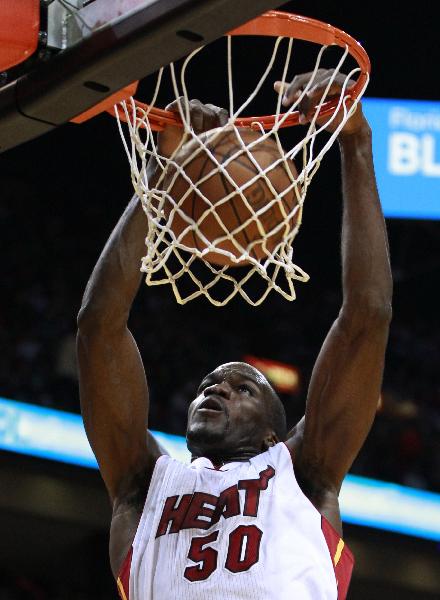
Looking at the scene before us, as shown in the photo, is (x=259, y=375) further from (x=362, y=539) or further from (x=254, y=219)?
(x=362, y=539)

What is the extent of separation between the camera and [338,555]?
309 cm

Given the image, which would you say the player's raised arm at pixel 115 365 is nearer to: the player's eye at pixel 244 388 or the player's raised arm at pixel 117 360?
the player's raised arm at pixel 117 360

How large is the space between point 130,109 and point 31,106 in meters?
0.66

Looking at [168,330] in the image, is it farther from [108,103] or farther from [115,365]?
[108,103]

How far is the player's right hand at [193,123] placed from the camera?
10.4 ft

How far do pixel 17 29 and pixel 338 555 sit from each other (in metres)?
1.66

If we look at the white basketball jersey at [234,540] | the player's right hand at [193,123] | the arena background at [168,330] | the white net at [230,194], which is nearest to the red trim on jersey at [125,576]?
the white basketball jersey at [234,540]

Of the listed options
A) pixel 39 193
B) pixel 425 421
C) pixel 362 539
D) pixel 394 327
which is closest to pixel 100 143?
pixel 39 193

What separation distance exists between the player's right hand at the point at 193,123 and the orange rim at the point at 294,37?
0.02 m

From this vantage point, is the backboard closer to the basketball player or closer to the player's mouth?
the basketball player

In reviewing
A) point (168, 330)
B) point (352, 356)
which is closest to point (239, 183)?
point (352, 356)

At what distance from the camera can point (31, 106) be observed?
2.56 metres

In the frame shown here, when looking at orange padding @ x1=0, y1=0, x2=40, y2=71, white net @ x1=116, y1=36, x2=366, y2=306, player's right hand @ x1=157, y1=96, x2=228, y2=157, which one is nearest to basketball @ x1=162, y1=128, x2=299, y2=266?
white net @ x1=116, y1=36, x2=366, y2=306

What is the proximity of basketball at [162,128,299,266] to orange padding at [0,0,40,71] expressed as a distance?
62cm
